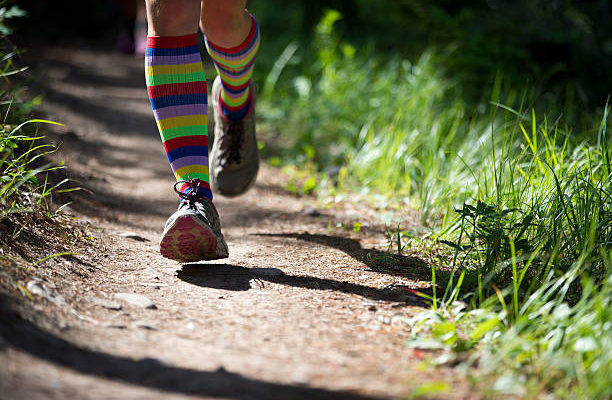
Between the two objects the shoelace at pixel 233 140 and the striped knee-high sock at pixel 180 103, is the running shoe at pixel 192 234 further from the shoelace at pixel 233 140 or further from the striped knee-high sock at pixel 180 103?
the shoelace at pixel 233 140

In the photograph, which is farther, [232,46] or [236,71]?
[236,71]

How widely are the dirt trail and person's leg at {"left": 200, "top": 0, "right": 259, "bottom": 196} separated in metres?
0.23

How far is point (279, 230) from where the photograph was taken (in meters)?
2.32

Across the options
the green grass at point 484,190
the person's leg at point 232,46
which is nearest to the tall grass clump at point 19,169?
the person's leg at point 232,46

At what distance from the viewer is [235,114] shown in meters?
2.28

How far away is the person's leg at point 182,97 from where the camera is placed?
162cm

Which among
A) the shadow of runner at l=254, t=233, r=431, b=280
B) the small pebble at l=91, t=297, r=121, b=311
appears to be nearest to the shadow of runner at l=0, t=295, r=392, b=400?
the small pebble at l=91, t=297, r=121, b=311

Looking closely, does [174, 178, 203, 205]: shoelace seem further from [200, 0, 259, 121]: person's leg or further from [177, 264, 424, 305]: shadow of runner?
[200, 0, 259, 121]: person's leg

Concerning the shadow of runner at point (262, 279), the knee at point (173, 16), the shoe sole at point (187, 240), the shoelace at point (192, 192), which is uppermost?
the knee at point (173, 16)

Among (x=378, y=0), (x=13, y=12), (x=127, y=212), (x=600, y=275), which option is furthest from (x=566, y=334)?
(x=378, y=0)

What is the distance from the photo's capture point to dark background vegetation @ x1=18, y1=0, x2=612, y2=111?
12.3 feet

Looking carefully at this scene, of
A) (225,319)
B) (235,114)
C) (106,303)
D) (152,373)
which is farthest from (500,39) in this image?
(152,373)

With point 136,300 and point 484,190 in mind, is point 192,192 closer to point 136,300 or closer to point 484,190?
point 136,300

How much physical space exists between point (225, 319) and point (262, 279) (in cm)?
30
